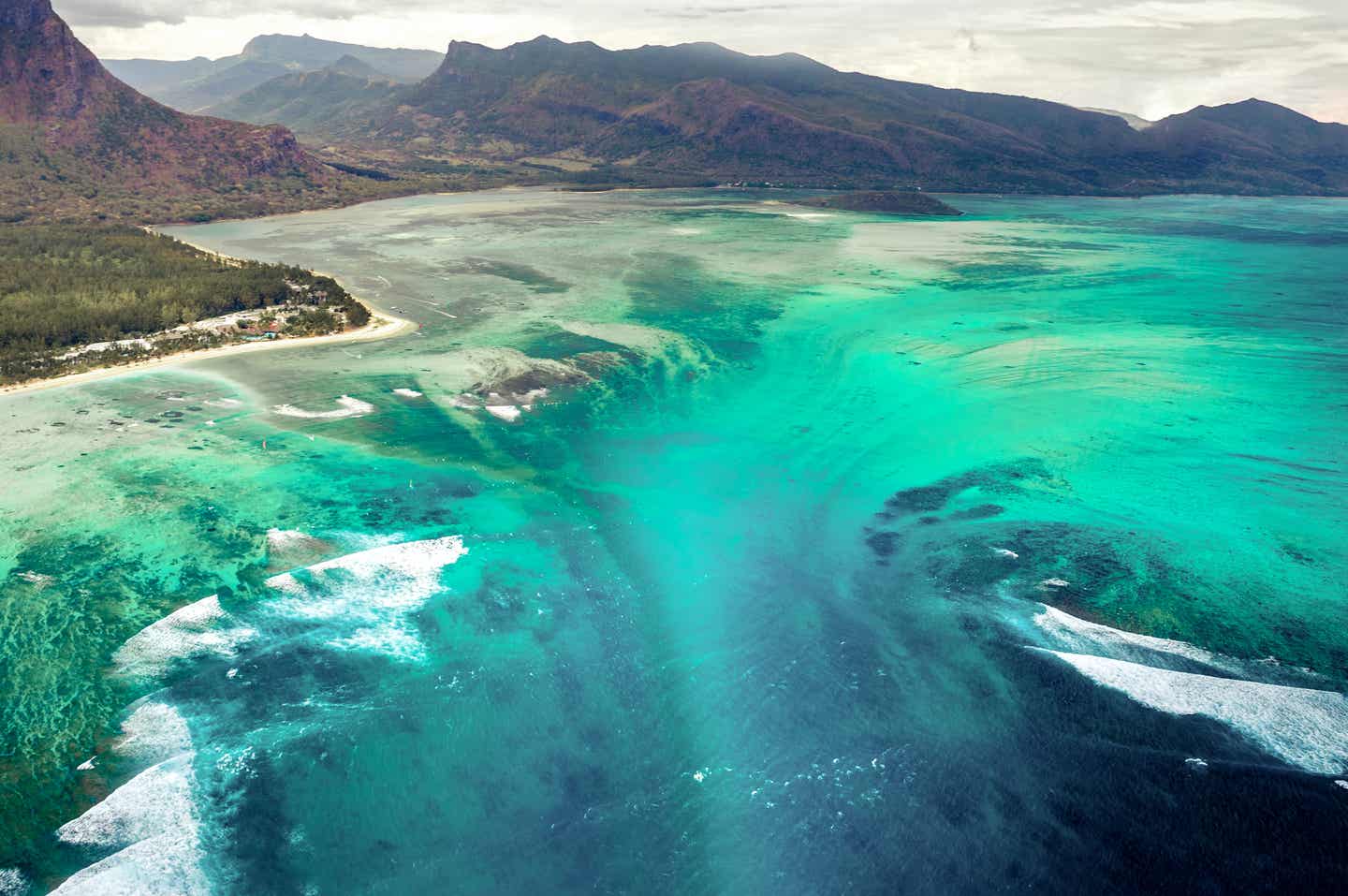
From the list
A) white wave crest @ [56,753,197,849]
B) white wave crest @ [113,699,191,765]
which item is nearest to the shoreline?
white wave crest @ [113,699,191,765]

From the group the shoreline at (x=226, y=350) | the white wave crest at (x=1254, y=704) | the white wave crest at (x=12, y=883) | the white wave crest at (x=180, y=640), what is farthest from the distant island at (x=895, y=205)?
the white wave crest at (x=12, y=883)

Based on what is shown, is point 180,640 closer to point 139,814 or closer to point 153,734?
point 153,734

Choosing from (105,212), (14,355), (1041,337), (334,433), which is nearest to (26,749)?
(334,433)

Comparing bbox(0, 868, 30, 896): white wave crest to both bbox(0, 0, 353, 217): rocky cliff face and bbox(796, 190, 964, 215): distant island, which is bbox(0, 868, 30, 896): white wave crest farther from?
bbox(796, 190, 964, 215): distant island

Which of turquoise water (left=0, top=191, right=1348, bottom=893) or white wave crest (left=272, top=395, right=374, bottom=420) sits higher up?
white wave crest (left=272, top=395, right=374, bottom=420)

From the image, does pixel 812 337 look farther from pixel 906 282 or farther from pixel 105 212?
pixel 105 212

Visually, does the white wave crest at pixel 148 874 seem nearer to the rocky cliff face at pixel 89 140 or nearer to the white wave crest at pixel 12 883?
the white wave crest at pixel 12 883
